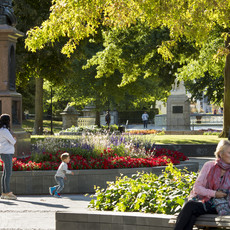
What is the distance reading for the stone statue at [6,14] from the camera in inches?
568

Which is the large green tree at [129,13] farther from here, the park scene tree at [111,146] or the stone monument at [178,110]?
the stone monument at [178,110]

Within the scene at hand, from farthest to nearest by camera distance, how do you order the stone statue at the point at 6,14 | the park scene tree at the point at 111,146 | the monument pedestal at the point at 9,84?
the stone statue at the point at 6,14 → the monument pedestal at the point at 9,84 → the park scene tree at the point at 111,146

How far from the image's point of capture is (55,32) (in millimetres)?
15211

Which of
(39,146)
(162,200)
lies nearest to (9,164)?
(39,146)

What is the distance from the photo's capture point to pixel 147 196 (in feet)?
22.1

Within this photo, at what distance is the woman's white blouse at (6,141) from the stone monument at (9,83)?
128 inches

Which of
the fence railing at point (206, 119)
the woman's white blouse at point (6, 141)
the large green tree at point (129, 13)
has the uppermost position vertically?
the large green tree at point (129, 13)

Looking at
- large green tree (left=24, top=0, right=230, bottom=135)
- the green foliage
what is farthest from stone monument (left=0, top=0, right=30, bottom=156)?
the green foliage

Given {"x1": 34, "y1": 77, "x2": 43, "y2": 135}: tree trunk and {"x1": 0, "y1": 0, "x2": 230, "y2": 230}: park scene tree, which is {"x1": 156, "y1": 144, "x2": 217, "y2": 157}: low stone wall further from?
{"x1": 34, "y1": 77, "x2": 43, "y2": 135}: tree trunk

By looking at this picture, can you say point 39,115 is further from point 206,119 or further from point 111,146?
point 206,119

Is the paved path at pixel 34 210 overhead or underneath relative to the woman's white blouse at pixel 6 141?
underneath

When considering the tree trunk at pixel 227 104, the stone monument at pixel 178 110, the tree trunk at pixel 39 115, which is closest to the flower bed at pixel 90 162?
the tree trunk at pixel 227 104

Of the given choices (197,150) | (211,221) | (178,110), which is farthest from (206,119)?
(211,221)

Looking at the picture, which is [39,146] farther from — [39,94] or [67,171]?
[39,94]
